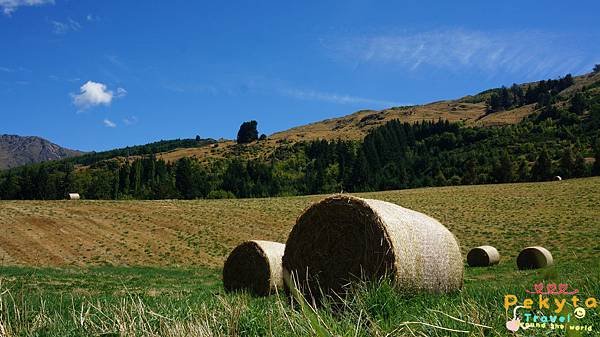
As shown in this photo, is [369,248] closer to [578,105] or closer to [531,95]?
[578,105]

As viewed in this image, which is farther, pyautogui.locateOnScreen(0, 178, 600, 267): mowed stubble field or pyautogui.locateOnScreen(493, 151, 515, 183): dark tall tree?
pyautogui.locateOnScreen(493, 151, 515, 183): dark tall tree

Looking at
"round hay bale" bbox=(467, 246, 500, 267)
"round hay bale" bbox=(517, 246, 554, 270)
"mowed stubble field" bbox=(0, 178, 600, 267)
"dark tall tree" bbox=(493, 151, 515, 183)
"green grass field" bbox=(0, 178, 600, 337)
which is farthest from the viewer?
"dark tall tree" bbox=(493, 151, 515, 183)

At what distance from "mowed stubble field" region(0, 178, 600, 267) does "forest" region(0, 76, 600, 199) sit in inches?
1269

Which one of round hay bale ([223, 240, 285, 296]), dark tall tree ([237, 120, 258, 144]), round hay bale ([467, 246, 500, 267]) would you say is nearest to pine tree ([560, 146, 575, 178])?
round hay bale ([467, 246, 500, 267])

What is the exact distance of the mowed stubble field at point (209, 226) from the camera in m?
31.0

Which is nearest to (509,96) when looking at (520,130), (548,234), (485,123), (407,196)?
(485,123)

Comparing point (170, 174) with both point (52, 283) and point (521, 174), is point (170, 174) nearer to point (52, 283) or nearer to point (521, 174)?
point (521, 174)

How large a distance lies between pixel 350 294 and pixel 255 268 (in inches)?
309

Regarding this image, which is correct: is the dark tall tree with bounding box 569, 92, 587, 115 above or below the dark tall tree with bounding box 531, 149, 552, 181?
above

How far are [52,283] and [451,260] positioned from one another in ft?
46.4

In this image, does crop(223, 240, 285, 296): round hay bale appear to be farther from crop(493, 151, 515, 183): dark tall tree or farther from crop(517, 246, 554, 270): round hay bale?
crop(493, 151, 515, 183): dark tall tree

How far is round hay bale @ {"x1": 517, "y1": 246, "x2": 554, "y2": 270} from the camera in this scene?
2184cm

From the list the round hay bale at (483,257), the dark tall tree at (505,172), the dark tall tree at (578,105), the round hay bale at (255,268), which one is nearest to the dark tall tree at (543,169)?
the dark tall tree at (505,172)

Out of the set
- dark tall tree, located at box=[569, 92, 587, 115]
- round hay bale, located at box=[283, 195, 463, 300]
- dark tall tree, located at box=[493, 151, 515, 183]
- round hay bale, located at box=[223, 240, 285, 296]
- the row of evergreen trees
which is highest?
the row of evergreen trees
